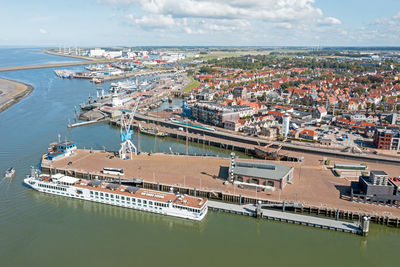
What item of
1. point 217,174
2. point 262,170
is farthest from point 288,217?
point 217,174

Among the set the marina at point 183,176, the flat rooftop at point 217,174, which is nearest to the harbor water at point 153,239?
the marina at point 183,176

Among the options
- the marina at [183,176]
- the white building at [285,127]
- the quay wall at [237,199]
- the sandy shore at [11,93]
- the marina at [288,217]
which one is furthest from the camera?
the sandy shore at [11,93]

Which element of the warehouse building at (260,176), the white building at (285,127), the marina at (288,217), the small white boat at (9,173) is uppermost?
the white building at (285,127)

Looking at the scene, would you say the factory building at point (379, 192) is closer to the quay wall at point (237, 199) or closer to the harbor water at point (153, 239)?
the quay wall at point (237, 199)

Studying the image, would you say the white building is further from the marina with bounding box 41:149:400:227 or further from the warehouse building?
the warehouse building

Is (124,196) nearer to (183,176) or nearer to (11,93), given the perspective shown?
(183,176)

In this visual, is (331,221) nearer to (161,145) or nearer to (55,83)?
(161,145)

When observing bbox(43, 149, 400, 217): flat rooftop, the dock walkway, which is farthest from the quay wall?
the dock walkway
